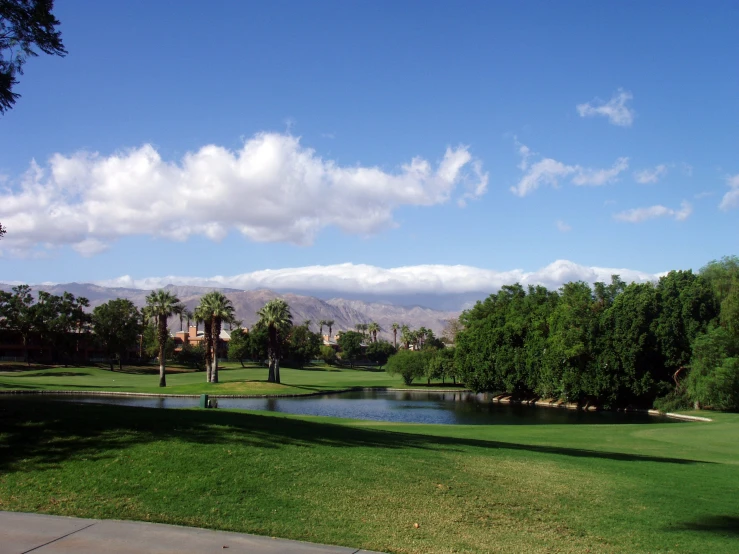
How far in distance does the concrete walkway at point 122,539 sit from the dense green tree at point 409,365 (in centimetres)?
9607

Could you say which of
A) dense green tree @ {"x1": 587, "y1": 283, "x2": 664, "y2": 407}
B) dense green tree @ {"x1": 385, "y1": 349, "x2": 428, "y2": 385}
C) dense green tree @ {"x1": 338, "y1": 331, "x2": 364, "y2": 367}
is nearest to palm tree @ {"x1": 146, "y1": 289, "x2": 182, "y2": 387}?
dense green tree @ {"x1": 385, "y1": 349, "x2": 428, "y2": 385}

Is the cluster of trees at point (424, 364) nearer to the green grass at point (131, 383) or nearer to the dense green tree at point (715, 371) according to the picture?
the green grass at point (131, 383)

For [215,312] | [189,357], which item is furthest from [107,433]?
[189,357]

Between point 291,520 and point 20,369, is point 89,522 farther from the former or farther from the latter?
point 20,369

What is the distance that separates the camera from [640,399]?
2598 inches

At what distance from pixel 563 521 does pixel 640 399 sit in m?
61.7

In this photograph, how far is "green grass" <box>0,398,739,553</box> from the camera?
9.34m

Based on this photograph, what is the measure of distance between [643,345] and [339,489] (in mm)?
59585

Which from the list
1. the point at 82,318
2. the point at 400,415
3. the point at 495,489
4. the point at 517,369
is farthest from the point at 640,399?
the point at 82,318

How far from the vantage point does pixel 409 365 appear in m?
104

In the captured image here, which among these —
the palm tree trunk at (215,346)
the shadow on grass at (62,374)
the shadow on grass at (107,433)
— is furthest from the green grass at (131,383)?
the shadow on grass at (107,433)

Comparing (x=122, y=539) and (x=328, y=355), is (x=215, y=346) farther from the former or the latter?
(x=328, y=355)

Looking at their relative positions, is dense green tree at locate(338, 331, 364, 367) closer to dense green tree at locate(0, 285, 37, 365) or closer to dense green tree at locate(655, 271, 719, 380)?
dense green tree at locate(0, 285, 37, 365)

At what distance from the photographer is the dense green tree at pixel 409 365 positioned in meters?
104
